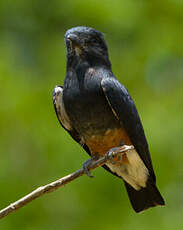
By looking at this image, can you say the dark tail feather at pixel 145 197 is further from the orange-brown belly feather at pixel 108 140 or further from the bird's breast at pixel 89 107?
the bird's breast at pixel 89 107

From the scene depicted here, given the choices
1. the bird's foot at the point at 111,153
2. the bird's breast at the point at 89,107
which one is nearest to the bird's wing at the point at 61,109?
the bird's breast at the point at 89,107

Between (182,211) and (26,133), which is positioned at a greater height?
(26,133)

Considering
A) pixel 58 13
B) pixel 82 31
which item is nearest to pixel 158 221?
pixel 82 31

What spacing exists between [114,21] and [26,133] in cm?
246

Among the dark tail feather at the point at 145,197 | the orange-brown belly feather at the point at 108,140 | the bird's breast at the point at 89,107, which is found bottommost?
the dark tail feather at the point at 145,197

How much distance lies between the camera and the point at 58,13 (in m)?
10.9

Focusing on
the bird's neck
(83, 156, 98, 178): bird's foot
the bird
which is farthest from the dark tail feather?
the bird's neck

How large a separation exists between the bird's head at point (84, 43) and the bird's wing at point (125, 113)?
458mm

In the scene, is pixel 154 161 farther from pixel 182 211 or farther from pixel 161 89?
pixel 161 89

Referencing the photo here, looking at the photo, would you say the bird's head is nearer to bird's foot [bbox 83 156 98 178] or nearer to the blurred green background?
bird's foot [bbox 83 156 98 178]

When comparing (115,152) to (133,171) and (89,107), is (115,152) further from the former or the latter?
(133,171)

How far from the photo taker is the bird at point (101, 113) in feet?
22.6

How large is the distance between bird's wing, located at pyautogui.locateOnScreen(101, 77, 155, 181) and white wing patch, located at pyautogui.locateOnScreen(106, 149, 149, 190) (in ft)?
0.71

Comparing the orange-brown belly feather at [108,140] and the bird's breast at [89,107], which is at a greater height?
the bird's breast at [89,107]
